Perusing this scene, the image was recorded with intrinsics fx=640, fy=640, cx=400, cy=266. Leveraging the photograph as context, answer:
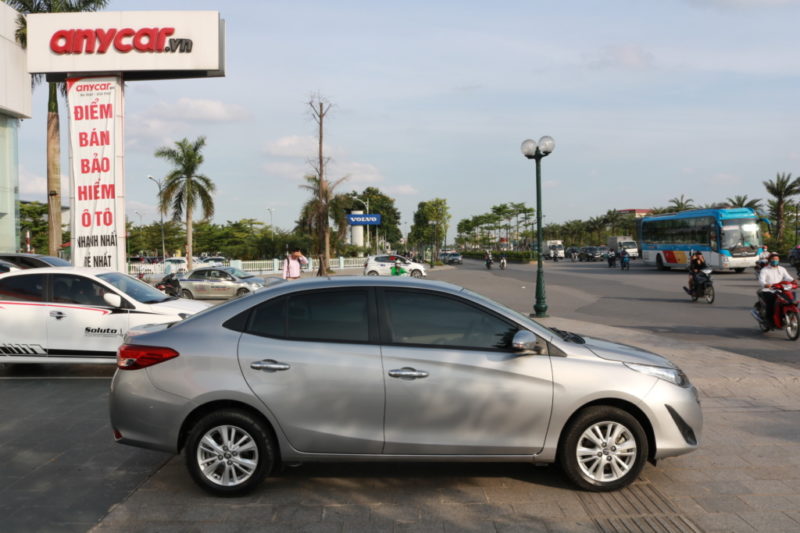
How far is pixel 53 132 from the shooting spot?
26.7 meters

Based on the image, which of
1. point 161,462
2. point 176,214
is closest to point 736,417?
point 161,462

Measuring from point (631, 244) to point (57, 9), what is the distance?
173 feet

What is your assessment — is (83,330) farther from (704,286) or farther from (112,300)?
(704,286)

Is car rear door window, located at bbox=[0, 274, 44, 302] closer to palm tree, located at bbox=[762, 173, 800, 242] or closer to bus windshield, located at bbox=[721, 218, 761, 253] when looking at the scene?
bus windshield, located at bbox=[721, 218, 761, 253]

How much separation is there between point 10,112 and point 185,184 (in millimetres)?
13960

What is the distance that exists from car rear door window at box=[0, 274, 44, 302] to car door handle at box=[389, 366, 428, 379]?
6441 millimetres

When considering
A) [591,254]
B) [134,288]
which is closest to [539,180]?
[134,288]

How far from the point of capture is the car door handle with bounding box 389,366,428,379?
14.3 feet

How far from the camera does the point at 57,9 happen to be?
2723 centimetres

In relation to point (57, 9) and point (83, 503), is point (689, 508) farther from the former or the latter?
point (57, 9)

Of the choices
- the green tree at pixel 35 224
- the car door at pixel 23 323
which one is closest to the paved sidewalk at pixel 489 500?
the car door at pixel 23 323

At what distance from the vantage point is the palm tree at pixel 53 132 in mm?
26047

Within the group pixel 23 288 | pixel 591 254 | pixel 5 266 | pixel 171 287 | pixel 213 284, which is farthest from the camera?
pixel 591 254

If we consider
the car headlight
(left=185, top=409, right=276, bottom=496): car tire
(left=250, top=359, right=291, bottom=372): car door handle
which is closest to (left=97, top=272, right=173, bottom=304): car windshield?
(left=185, top=409, right=276, bottom=496): car tire
